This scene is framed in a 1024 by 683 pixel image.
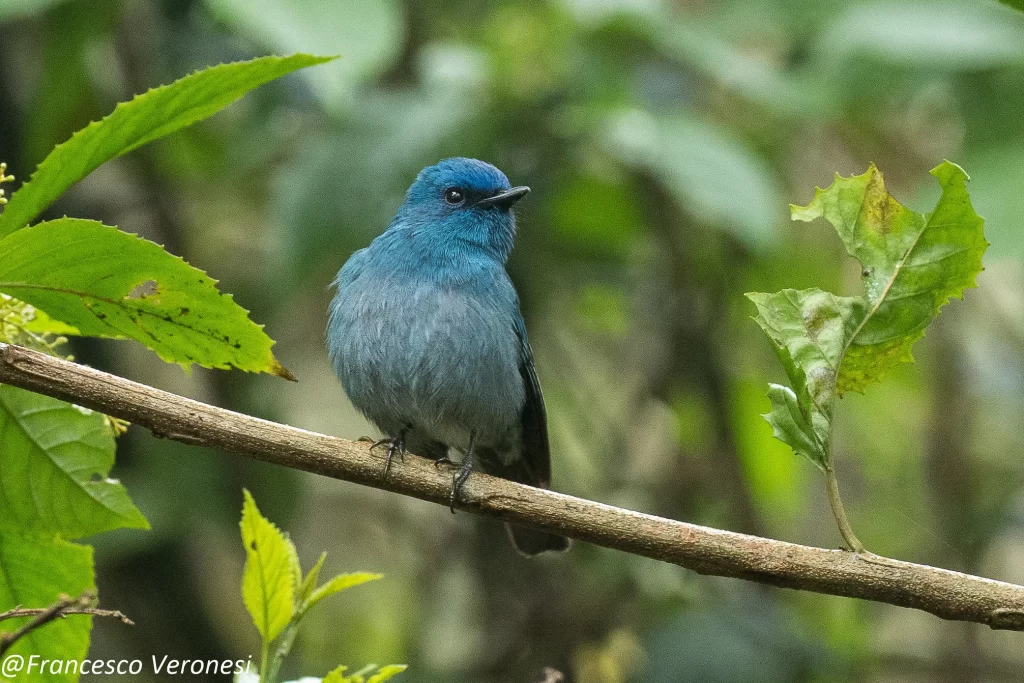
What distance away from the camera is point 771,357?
6859mm

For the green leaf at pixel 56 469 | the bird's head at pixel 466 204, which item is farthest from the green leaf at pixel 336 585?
the bird's head at pixel 466 204

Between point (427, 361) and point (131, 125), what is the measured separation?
1.91 metres

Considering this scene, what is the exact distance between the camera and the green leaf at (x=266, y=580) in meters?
2.21

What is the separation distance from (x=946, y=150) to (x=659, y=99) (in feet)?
7.78

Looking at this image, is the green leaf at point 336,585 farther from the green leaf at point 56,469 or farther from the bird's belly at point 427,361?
the bird's belly at point 427,361

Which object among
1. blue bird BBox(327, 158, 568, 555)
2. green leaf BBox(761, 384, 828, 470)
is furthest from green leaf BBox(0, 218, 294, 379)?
blue bird BBox(327, 158, 568, 555)

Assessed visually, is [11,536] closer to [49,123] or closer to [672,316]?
[49,123]

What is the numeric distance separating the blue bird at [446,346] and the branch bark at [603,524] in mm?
1322

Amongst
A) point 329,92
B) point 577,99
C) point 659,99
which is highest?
point 659,99

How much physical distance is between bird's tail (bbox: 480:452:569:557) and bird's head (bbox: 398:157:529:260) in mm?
815

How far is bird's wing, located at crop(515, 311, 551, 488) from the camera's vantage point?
13.6 ft

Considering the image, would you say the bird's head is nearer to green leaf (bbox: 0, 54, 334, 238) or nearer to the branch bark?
the branch bark

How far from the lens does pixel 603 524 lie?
7.36 feet

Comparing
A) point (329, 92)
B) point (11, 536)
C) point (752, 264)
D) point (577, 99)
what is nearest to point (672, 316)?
point (752, 264)
